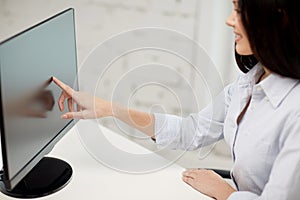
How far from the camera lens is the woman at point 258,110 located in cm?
97

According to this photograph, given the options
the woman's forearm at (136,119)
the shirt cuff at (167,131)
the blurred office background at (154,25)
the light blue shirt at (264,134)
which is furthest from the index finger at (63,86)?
the blurred office background at (154,25)

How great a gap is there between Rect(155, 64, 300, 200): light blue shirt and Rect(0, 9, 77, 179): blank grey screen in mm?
468

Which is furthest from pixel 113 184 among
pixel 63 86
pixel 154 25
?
pixel 154 25

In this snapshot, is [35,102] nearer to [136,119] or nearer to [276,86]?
[136,119]

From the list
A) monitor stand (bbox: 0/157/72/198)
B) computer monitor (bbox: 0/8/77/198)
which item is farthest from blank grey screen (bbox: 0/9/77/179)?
monitor stand (bbox: 0/157/72/198)

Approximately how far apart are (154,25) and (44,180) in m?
0.90

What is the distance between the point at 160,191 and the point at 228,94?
34cm

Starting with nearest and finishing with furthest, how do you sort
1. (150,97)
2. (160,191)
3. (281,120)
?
(281,120) < (160,191) < (150,97)

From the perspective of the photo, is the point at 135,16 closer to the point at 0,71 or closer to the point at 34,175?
the point at 34,175

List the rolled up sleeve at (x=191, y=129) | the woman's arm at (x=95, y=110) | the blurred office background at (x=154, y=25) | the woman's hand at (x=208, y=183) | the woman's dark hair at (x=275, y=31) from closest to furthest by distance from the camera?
1. the woman's dark hair at (x=275, y=31)
2. the woman's hand at (x=208, y=183)
3. the woman's arm at (x=95, y=110)
4. the rolled up sleeve at (x=191, y=129)
5. the blurred office background at (x=154, y=25)

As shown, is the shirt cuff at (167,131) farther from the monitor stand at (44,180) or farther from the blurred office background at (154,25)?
the blurred office background at (154,25)

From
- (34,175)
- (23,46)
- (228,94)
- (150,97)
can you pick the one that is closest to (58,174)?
(34,175)

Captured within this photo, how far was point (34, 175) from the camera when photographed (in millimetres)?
1258

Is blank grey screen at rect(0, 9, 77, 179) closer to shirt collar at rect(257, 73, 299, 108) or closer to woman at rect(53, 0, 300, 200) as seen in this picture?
woman at rect(53, 0, 300, 200)
